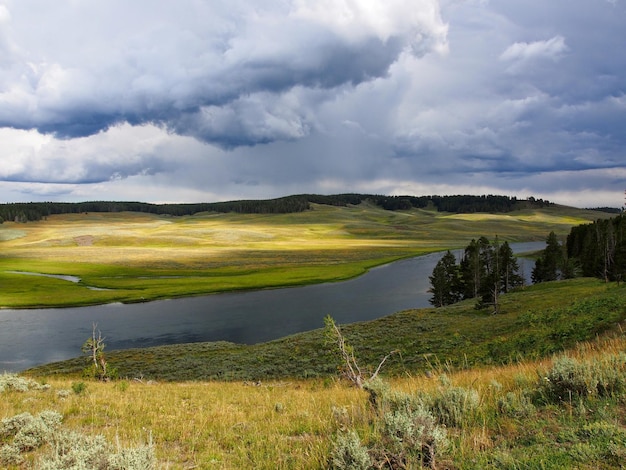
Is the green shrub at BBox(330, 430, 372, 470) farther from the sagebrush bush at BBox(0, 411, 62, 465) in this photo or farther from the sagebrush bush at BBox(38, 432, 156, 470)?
the sagebrush bush at BBox(0, 411, 62, 465)

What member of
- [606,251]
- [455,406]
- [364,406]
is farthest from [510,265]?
[455,406]

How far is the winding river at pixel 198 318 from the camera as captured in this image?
40.8 meters

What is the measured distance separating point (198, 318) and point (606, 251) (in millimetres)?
58642

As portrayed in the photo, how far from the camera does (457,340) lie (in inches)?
1109

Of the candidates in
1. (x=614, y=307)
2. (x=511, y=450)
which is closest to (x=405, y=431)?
(x=511, y=450)

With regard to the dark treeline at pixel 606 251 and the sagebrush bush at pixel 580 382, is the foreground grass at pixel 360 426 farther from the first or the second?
the dark treeline at pixel 606 251

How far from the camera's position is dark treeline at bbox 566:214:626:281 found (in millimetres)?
50812

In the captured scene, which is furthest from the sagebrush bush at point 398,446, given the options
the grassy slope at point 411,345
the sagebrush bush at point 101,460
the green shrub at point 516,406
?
the grassy slope at point 411,345

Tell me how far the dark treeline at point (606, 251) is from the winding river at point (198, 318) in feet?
84.4

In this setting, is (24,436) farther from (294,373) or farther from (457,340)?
(457,340)

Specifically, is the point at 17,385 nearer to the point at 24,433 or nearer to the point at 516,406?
the point at 24,433

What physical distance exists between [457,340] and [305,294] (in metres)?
38.2

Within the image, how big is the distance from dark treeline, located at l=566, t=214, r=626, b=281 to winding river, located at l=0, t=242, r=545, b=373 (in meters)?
25.7

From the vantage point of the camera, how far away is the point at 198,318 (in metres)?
50.6
